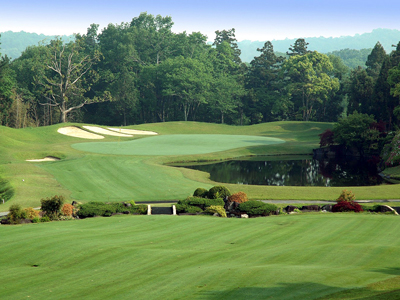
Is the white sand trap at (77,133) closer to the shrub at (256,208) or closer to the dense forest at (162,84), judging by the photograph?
the dense forest at (162,84)

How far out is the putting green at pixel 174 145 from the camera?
62197 mm

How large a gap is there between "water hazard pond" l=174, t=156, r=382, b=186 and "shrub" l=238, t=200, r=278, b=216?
731 inches

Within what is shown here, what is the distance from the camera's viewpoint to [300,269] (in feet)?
43.4

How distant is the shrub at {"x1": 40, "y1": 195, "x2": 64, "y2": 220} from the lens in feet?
86.7

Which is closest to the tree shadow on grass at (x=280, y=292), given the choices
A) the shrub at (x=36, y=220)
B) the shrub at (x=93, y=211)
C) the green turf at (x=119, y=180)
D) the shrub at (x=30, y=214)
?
the shrub at (x=36, y=220)

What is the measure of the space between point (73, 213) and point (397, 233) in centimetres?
1802

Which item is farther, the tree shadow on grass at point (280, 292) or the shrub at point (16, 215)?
the shrub at point (16, 215)

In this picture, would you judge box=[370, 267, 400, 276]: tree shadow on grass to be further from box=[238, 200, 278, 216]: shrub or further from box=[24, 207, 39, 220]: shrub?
box=[24, 207, 39, 220]: shrub

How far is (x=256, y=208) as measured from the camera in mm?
28141

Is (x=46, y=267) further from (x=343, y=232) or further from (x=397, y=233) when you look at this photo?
(x=397, y=233)

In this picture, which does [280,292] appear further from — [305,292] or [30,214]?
[30,214]

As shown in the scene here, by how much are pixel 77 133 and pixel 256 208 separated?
56.7 metres

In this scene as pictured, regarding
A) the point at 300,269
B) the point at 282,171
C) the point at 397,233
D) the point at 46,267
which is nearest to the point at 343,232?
the point at 397,233

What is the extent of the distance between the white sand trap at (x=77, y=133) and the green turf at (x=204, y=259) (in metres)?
54.9
